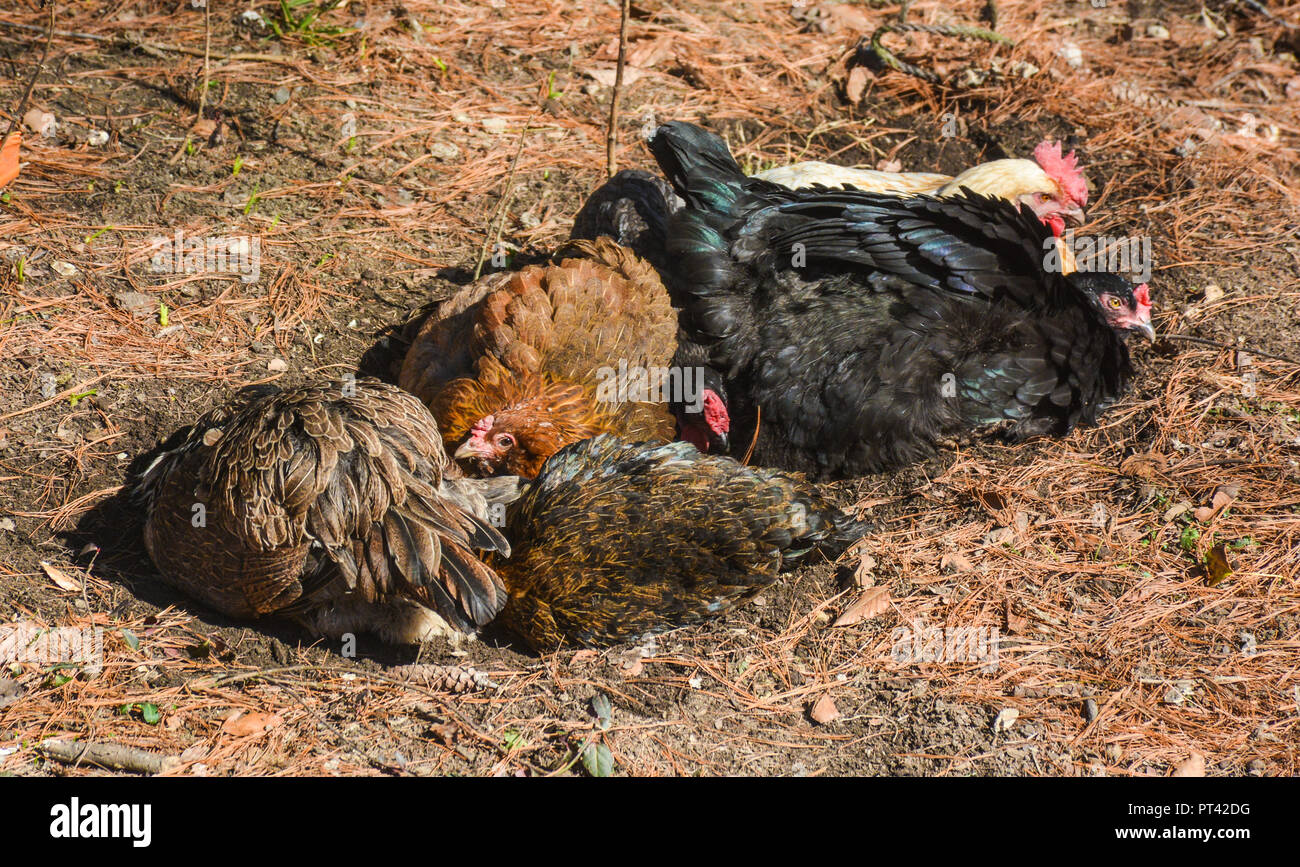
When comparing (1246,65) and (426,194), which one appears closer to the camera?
(426,194)

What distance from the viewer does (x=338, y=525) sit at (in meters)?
3.53

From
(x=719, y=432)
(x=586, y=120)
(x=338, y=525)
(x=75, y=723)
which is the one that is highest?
(x=586, y=120)

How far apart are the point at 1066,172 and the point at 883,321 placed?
1954 millimetres

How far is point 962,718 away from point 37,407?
13.2ft

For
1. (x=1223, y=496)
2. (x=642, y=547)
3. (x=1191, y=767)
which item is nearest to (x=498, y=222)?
(x=642, y=547)

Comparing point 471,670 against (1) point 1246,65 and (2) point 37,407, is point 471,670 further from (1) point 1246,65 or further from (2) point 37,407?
(1) point 1246,65

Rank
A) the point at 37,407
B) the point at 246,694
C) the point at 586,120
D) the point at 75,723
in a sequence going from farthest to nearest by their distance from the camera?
1. the point at 586,120
2. the point at 37,407
3. the point at 246,694
4. the point at 75,723

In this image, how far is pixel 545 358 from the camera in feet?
14.4

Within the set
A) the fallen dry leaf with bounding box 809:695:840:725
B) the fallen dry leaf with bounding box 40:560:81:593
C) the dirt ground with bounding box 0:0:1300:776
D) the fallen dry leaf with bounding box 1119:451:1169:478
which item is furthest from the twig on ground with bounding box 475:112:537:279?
the fallen dry leaf with bounding box 1119:451:1169:478

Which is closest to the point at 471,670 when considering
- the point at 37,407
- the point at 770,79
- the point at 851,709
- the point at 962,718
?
the point at 851,709

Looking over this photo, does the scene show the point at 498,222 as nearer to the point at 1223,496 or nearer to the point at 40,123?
the point at 40,123

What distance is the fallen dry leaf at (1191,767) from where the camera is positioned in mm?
3334

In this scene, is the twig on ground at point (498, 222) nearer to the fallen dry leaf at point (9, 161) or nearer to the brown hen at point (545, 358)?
the brown hen at point (545, 358)

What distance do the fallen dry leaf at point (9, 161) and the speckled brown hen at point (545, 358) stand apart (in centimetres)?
222
